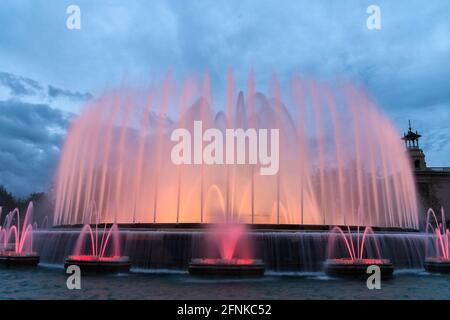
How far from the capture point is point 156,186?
28.0m

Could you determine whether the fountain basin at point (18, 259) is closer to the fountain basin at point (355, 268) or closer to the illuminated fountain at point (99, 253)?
the illuminated fountain at point (99, 253)

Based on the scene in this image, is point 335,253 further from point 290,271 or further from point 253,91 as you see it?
point 253,91

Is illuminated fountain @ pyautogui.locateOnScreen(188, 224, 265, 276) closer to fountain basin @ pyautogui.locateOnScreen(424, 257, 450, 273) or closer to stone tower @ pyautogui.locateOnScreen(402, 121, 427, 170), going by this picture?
fountain basin @ pyautogui.locateOnScreen(424, 257, 450, 273)

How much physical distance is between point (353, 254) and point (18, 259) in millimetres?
15717

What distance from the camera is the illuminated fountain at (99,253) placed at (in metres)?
17.5

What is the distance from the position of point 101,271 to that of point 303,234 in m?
8.65

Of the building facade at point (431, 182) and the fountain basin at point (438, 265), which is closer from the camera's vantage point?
the fountain basin at point (438, 265)

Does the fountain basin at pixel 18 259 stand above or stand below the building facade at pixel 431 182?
below

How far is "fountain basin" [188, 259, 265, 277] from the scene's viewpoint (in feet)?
53.9

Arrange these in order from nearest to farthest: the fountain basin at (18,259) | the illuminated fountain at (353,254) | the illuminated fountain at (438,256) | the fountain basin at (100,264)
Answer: the illuminated fountain at (353,254), the fountain basin at (100,264), the illuminated fountain at (438,256), the fountain basin at (18,259)

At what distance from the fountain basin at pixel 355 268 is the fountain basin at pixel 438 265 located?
353cm

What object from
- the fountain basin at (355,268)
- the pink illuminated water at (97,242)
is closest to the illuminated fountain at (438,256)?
the fountain basin at (355,268)
